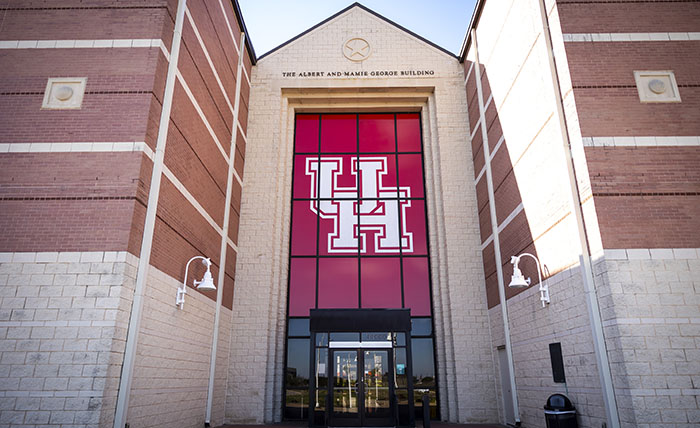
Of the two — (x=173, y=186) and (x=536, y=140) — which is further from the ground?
(x=536, y=140)

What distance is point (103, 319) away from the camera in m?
7.94

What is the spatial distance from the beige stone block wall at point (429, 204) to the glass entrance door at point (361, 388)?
7.77ft

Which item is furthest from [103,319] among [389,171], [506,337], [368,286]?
[389,171]

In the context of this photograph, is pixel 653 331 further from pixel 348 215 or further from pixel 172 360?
pixel 348 215

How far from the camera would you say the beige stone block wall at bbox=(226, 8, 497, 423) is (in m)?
14.1

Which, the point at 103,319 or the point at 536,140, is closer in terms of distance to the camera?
the point at 103,319

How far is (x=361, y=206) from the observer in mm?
16500

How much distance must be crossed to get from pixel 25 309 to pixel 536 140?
437 inches

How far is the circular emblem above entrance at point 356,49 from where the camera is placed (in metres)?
17.6

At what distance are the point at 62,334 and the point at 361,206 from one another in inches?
409

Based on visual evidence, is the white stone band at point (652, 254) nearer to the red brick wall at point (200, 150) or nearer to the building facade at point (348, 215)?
the building facade at point (348, 215)

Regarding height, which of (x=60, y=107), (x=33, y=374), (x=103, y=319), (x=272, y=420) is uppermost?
(x=60, y=107)

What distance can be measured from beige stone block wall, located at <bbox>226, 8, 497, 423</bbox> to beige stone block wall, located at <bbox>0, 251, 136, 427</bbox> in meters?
6.56

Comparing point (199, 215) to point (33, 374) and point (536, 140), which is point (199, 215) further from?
point (536, 140)
